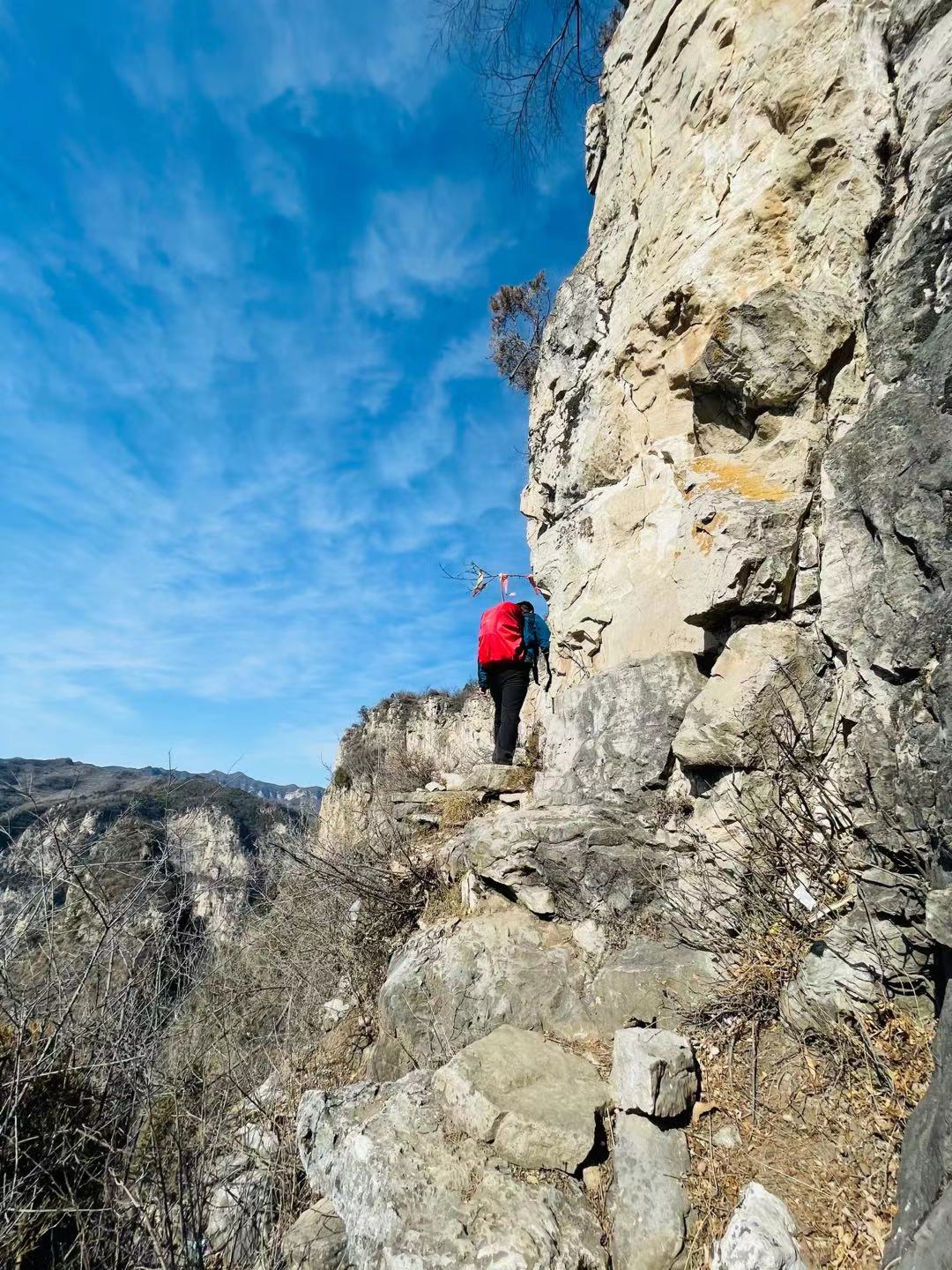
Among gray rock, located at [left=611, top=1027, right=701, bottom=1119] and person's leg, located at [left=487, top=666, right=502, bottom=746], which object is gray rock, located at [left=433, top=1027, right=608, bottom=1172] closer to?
gray rock, located at [left=611, top=1027, right=701, bottom=1119]

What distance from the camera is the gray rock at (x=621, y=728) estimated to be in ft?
13.2

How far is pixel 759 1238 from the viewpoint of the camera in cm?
185

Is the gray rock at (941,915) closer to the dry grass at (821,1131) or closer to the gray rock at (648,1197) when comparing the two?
the dry grass at (821,1131)

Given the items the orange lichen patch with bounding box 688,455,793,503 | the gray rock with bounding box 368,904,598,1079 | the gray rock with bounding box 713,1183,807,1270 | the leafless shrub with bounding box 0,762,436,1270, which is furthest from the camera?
the orange lichen patch with bounding box 688,455,793,503

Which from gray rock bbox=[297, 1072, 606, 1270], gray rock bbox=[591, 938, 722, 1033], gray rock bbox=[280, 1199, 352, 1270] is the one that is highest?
gray rock bbox=[591, 938, 722, 1033]

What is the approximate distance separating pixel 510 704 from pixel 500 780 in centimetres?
73

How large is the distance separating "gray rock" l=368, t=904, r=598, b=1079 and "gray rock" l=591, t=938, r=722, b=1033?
14 cm

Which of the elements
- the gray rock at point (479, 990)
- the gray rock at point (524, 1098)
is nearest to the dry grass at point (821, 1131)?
the gray rock at point (524, 1098)

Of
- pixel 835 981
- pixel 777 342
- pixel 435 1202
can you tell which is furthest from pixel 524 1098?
pixel 777 342

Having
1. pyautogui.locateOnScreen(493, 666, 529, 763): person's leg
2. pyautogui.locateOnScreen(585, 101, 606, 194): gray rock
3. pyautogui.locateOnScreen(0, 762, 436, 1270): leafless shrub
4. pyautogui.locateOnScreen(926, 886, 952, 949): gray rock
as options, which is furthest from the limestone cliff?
pyautogui.locateOnScreen(585, 101, 606, 194): gray rock

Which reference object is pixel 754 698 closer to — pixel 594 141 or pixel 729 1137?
pixel 729 1137

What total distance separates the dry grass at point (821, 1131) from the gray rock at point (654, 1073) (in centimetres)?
10

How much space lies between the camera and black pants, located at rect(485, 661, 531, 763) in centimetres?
585

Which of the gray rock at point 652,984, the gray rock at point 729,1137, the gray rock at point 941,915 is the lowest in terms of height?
the gray rock at point 729,1137
